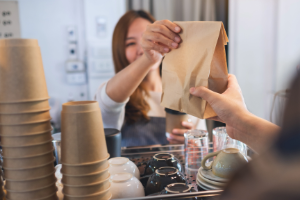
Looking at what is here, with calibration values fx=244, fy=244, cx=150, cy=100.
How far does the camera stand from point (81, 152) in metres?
0.43

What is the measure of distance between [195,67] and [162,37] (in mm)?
155

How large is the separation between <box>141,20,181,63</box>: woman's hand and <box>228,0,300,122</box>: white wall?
173 cm

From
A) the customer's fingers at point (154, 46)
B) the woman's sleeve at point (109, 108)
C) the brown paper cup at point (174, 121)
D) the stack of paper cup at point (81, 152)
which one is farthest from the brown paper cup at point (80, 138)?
the woman's sleeve at point (109, 108)

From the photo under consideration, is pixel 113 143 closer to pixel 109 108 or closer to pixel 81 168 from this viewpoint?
pixel 81 168

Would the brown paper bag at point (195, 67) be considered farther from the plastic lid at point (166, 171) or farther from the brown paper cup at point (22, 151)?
the brown paper cup at point (22, 151)

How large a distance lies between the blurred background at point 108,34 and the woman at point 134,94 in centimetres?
87

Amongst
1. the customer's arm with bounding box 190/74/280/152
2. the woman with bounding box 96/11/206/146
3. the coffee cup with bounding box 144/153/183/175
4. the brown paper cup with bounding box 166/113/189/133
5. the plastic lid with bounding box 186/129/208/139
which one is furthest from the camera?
the woman with bounding box 96/11/206/146

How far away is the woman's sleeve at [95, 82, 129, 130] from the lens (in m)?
1.15

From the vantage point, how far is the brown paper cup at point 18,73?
0.41 m

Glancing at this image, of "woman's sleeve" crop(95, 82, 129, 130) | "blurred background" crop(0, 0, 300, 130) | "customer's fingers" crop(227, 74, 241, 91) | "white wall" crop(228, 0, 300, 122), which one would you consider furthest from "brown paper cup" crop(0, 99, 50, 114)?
"white wall" crop(228, 0, 300, 122)

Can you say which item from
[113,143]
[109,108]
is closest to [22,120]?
[113,143]

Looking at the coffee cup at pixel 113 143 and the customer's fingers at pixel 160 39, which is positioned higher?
the customer's fingers at pixel 160 39

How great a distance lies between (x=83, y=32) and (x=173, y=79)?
2.14 m

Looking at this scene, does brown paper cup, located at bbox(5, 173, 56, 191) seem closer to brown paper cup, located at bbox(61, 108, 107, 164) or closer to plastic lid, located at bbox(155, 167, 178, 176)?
brown paper cup, located at bbox(61, 108, 107, 164)
